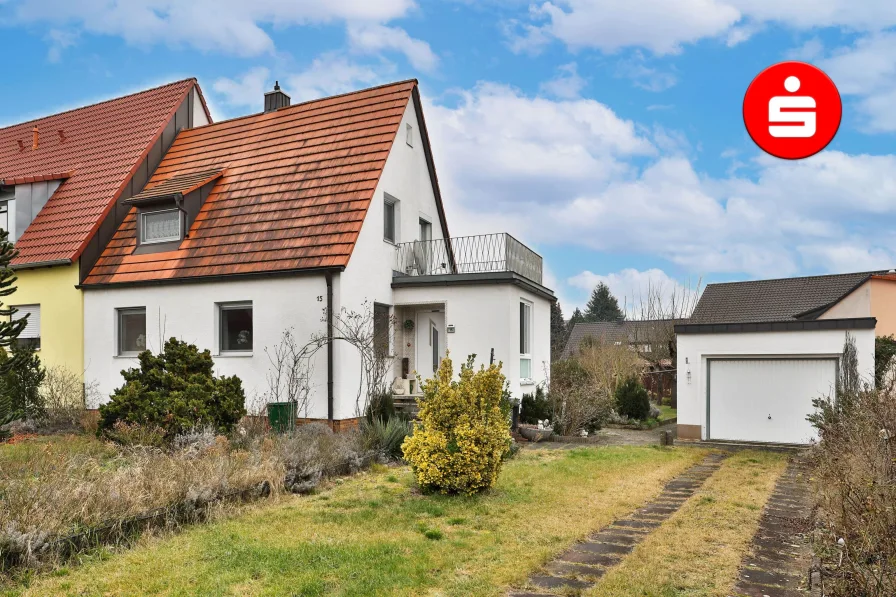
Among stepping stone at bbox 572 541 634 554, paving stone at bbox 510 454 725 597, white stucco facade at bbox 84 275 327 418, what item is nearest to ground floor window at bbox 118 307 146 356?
white stucco facade at bbox 84 275 327 418

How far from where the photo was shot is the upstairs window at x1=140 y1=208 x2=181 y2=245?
56.3 ft

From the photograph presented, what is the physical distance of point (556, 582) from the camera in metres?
5.93

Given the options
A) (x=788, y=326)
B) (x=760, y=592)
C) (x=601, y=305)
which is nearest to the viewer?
(x=760, y=592)

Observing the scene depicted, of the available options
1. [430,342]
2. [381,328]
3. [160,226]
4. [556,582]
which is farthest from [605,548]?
[160,226]

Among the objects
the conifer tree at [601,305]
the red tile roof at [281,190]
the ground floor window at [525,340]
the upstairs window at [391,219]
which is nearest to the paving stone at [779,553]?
the ground floor window at [525,340]

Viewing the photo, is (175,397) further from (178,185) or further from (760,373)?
(760,373)

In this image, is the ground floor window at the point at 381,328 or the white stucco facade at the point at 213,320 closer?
the white stucco facade at the point at 213,320

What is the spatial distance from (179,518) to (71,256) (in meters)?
11.9

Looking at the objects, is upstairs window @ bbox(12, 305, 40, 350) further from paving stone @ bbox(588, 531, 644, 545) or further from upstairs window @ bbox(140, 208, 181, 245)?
paving stone @ bbox(588, 531, 644, 545)

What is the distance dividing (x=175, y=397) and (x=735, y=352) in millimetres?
11939

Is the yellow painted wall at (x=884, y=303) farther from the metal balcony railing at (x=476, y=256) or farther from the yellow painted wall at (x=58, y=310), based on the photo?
the yellow painted wall at (x=58, y=310)

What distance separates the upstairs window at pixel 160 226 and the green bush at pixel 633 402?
1401 cm

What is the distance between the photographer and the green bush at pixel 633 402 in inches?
848

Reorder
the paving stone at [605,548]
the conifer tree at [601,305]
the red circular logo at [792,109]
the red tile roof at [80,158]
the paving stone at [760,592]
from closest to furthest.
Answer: the paving stone at [760,592]
the paving stone at [605,548]
the red circular logo at [792,109]
the red tile roof at [80,158]
the conifer tree at [601,305]
